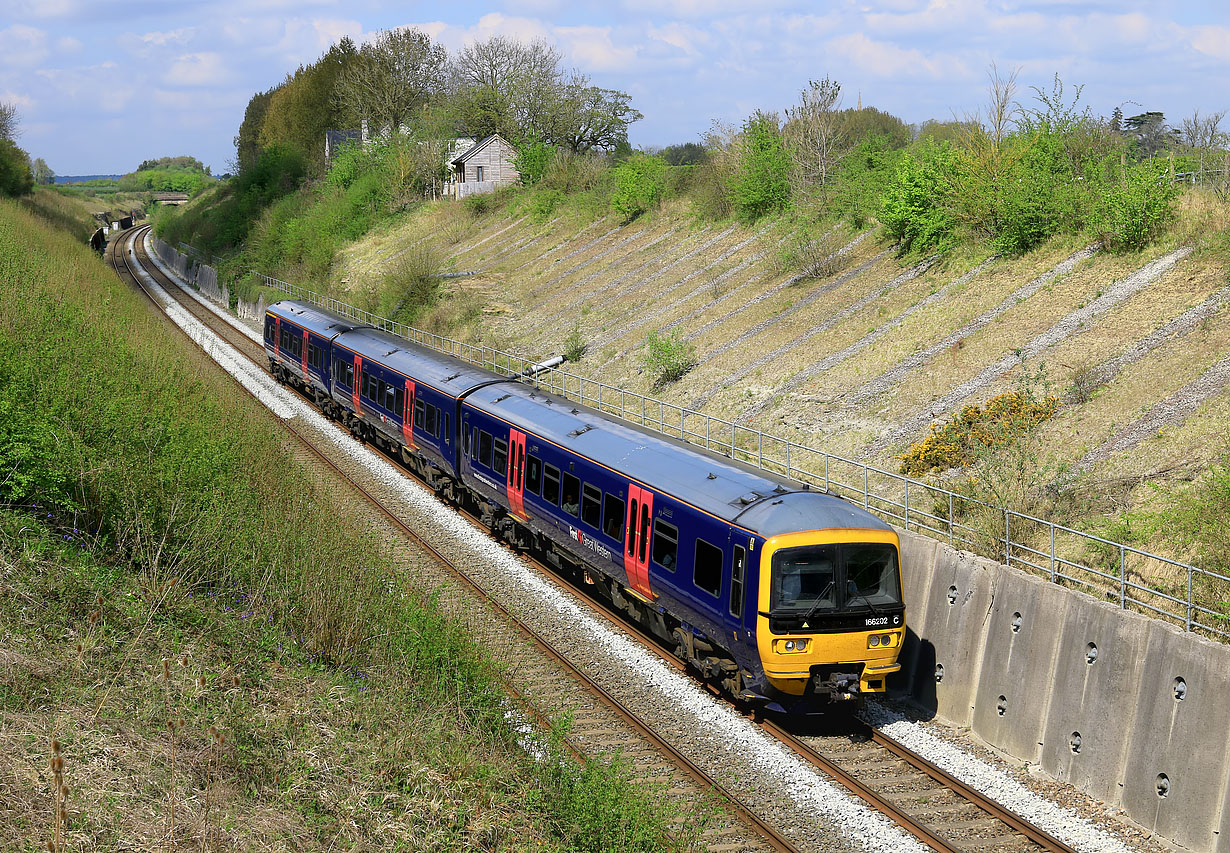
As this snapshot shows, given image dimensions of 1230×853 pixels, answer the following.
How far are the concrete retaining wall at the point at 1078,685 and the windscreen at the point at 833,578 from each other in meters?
1.40

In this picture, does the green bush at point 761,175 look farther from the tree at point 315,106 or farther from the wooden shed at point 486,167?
the tree at point 315,106

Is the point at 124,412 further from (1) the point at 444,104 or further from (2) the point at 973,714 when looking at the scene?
(1) the point at 444,104

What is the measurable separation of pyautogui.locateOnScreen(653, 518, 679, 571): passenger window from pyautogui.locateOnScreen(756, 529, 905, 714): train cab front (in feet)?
6.52

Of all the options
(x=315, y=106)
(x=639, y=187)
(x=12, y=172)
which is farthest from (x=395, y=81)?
(x=639, y=187)

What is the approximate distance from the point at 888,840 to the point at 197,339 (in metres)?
41.2

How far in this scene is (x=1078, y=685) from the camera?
1129 centimetres

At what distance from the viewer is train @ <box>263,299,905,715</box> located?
1192 cm

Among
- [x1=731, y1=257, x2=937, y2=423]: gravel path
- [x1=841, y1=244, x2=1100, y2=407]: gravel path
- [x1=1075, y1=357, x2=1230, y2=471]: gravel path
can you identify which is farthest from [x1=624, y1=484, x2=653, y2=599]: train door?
A: [x1=731, y1=257, x2=937, y2=423]: gravel path

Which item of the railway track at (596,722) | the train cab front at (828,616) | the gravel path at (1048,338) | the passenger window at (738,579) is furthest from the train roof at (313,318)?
the train cab front at (828,616)

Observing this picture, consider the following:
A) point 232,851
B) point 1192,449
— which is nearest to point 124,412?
point 232,851

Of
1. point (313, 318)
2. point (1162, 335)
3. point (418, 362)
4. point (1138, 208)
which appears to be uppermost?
point (1138, 208)

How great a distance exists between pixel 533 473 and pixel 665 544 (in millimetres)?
4691

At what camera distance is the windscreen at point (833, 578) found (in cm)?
1182

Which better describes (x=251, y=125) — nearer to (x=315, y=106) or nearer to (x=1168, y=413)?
(x=315, y=106)
